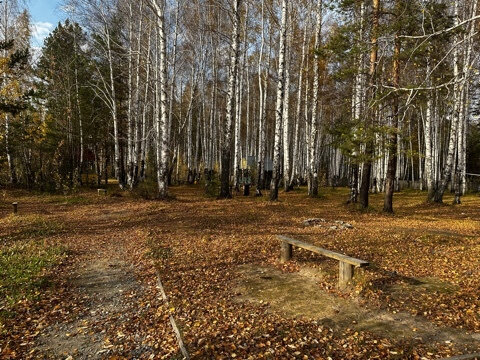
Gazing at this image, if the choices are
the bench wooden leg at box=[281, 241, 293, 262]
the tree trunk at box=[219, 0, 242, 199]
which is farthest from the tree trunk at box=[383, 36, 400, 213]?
the tree trunk at box=[219, 0, 242, 199]

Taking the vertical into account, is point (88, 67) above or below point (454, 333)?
above

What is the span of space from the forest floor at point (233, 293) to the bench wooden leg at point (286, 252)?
0.46 ft

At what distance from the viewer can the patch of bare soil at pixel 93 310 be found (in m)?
3.82

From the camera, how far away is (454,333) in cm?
397

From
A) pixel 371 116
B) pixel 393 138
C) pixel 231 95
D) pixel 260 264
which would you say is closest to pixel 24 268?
pixel 260 264

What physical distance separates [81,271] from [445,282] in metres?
6.70

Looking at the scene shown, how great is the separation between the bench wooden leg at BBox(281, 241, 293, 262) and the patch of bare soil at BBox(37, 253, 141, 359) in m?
2.89

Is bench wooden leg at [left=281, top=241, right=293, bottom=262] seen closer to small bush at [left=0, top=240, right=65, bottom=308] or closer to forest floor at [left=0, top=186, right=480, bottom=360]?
forest floor at [left=0, top=186, right=480, bottom=360]

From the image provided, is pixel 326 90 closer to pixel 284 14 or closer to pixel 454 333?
pixel 284 14

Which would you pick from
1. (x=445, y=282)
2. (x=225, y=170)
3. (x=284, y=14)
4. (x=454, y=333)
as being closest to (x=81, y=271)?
(x=454, y=333)

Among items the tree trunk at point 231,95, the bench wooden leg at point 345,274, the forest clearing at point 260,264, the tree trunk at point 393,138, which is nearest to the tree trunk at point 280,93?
the forest clearing at point 260,264

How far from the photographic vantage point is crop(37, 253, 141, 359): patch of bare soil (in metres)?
3.82

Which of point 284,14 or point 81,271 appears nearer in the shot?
point 81,271

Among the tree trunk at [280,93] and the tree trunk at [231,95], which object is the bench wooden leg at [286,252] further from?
the tree trunk at [231,95]
